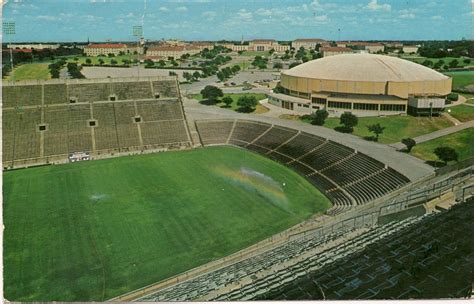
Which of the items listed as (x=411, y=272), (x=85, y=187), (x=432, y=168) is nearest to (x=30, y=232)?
(x=85, y=187)

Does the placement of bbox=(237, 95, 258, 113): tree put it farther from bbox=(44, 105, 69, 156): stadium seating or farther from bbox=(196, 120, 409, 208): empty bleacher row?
bbox=(44, 105, 69, 156): stadium seating

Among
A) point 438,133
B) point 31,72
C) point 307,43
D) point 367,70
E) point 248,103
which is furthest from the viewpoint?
point 307,43

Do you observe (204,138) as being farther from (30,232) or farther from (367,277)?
(367,277)

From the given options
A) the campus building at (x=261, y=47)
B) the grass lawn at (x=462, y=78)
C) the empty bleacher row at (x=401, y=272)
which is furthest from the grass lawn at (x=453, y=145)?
the campus building at (x=261, y=47)

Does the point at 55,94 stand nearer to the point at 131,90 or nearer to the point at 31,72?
the point at 131,90

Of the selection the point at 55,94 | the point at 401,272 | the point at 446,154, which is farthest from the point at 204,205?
the point at 55,94

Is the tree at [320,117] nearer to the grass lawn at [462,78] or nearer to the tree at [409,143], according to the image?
the tree at [409,143]
